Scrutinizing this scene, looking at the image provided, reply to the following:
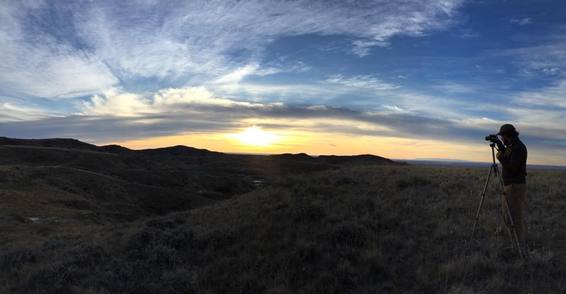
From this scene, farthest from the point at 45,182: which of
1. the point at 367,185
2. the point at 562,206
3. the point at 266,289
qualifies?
the point at 562,206

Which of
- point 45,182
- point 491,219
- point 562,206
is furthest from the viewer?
point 45,182

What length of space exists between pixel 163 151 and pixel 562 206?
15186cm

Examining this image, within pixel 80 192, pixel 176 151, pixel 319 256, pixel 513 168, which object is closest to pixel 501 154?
pixel 513 168

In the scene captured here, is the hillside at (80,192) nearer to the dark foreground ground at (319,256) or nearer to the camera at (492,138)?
the dark foreground ground at (319,256)

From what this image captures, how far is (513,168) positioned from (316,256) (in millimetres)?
4496

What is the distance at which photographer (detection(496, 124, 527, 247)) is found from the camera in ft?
26.4

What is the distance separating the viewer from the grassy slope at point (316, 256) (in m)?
7.19

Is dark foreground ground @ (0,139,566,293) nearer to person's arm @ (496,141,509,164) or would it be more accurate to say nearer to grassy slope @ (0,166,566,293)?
grassy slope @ (0,166,566,293)

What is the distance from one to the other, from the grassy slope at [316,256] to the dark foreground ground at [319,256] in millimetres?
24

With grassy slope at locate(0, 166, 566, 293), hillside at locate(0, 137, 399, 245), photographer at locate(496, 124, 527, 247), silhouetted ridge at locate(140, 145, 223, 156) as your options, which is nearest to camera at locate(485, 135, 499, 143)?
photographer at locate(496, 124, 527, 247)

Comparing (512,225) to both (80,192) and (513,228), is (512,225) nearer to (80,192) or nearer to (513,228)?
(513,228)

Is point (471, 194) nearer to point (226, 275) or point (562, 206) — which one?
point (562, 206)

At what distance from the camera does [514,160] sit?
8031 mm

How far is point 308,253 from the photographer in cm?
852
